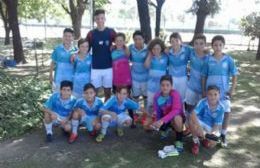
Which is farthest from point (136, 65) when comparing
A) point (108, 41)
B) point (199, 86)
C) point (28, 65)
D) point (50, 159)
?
point (28, 65)

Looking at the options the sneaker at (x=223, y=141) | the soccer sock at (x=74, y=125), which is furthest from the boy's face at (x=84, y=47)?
the sneaker at (x=223, y=141)

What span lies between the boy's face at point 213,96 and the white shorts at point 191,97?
668mm

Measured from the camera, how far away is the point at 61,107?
5.97 meters

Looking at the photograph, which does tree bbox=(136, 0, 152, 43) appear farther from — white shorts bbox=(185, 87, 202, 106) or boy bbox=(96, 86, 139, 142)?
boy bbox=(96, 86, 139, 142)

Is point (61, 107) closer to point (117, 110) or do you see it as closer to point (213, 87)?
point (117, 110)

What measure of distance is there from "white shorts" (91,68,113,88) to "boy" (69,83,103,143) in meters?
0.67

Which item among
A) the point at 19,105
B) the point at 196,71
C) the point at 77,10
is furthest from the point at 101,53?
the point at 77,10

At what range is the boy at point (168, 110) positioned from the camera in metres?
5.57

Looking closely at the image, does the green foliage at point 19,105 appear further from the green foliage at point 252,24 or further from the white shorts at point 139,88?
the green foliage at point 252,24

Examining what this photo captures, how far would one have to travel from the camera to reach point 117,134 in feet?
20.6

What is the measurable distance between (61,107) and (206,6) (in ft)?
61.0

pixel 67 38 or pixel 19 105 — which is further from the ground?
pixel 67 38

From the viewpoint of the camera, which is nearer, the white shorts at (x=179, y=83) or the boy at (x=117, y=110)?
the boy at (x=117, y=110)

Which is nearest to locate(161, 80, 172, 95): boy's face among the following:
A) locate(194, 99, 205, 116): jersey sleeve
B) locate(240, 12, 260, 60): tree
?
locate(194, 99, 205, 116): jersey sleeve
